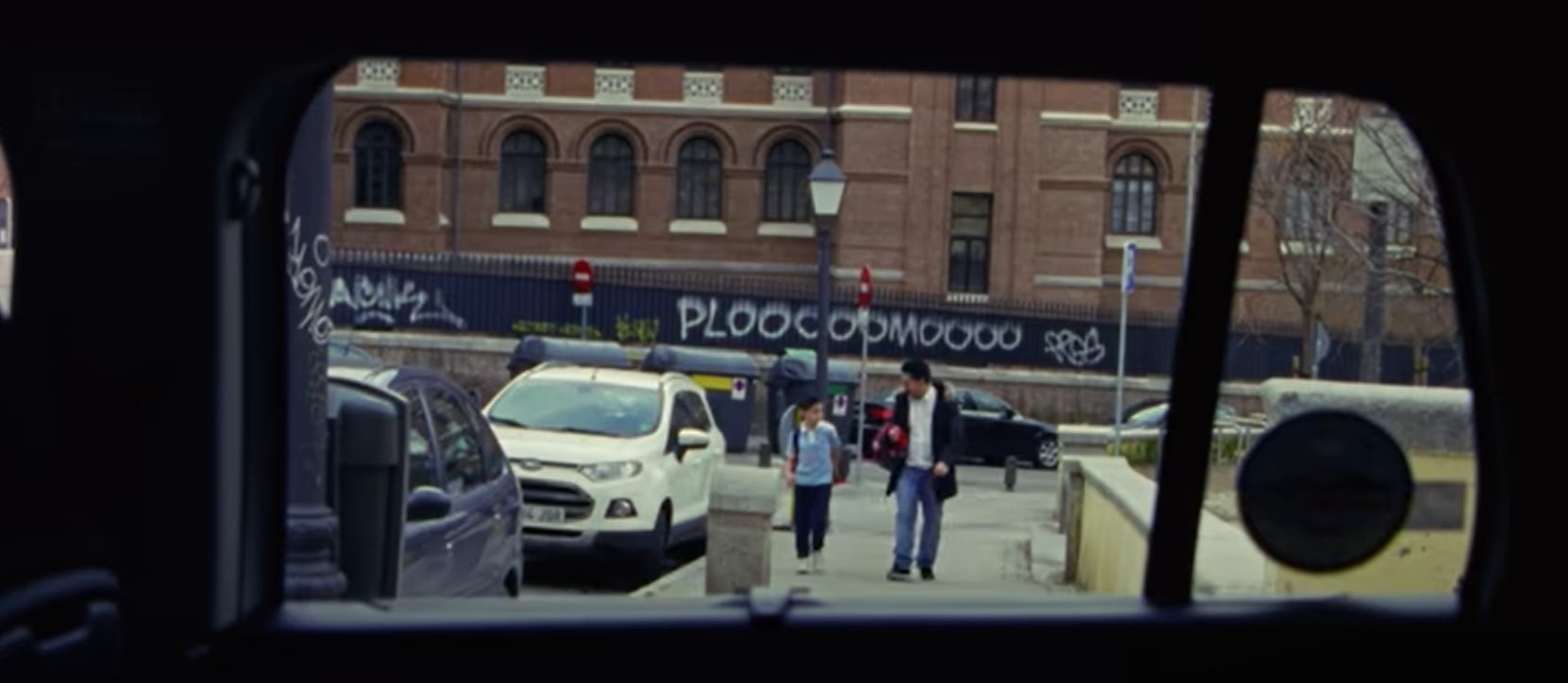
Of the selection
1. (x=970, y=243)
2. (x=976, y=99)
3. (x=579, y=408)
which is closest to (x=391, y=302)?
(x=579, y=408)

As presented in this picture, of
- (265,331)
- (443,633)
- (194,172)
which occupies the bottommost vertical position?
(443,633)

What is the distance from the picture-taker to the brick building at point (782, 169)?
312 centimetres

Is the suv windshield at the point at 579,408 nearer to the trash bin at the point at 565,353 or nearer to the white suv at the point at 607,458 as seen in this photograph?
the white suv at the point at 607,458

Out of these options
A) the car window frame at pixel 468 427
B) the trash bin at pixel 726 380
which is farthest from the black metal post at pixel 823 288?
the car window frame at pixel 468 427

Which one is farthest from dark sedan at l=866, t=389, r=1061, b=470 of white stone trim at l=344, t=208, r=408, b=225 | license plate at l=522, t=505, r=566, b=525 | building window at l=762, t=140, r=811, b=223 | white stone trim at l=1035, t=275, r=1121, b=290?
building window at l=762, t=140, r=811, b=223

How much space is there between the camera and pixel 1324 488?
2.89 meters

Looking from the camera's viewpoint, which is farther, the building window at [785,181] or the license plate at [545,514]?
the license plate at [545,514]

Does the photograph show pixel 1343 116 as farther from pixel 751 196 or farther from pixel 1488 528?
pixel 751 196

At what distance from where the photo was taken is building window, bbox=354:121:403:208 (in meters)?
4.41

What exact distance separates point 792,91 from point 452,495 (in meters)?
4.53

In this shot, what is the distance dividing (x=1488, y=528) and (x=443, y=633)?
159cm

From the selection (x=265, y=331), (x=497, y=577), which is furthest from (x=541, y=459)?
(x=265, y=331)

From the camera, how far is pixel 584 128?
3.76 m

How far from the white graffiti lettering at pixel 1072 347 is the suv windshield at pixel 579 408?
488 centimetres
